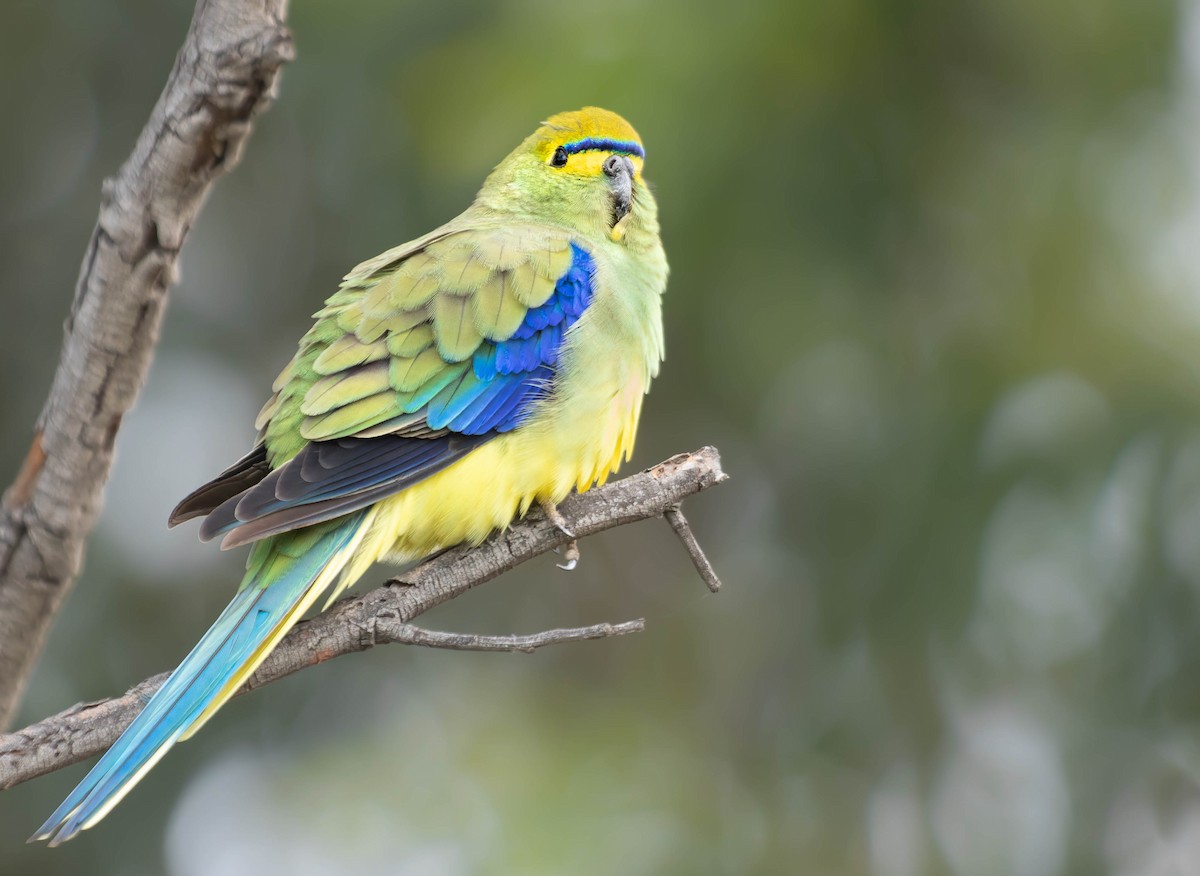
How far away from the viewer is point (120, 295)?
3.17m

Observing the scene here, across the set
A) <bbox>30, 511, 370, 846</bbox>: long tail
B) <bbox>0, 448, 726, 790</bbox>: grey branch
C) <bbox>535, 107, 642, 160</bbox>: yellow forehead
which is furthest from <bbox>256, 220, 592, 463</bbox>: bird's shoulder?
<bbox>535, 107, 642, 160</bbox>: yellow forehead

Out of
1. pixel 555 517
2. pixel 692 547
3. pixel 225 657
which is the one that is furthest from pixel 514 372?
pixel 225 657

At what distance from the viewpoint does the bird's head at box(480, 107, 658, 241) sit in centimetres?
418

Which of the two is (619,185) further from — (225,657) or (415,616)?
(225,657)

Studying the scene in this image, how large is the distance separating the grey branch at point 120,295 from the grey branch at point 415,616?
781 millimetres

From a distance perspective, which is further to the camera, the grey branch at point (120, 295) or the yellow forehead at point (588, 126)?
the yellow forehead at point (588, 126)

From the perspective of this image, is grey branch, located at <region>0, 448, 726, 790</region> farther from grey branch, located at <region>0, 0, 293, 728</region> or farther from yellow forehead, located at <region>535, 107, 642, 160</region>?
yellow forehead, located at <region>535, 107, 642, 160</region>

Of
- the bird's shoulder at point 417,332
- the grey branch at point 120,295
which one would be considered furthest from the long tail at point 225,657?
the grey branch at point 120,295

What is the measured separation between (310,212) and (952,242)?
338 cm

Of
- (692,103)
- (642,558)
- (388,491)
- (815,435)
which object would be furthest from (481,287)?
(642,558)

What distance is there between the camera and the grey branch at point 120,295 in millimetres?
2797

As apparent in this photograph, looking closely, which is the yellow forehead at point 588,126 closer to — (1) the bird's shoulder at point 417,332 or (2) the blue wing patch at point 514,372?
(1) the bird's shoulder at point 417,332

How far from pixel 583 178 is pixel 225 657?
2.04 m

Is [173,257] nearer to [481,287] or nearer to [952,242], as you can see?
[481,287]
